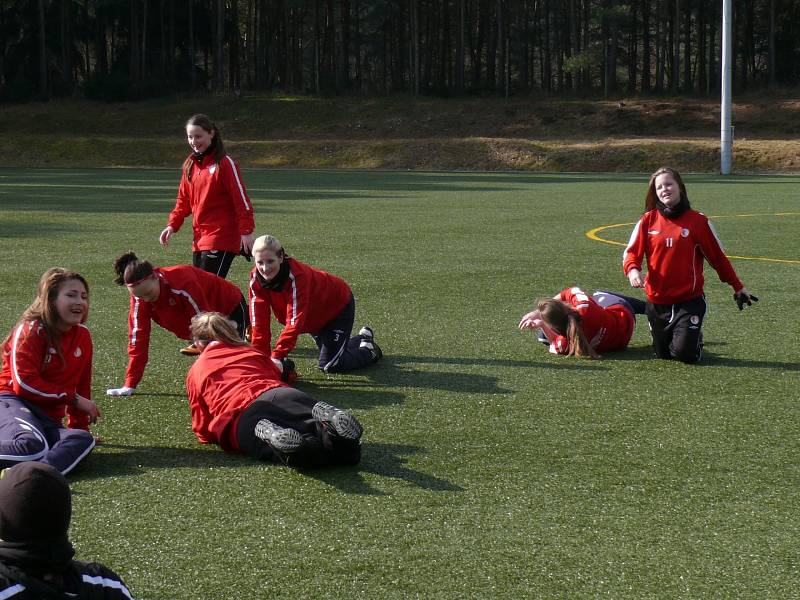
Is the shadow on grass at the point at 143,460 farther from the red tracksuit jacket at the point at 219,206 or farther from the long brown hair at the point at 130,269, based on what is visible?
the red tracksuit jacket at the point at 219,206

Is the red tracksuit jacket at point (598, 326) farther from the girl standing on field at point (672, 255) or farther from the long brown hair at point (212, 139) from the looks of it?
the long brown hair at point (212, 139)

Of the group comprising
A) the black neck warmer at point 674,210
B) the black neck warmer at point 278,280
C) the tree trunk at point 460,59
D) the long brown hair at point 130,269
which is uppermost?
the tree trunk at point 460,59

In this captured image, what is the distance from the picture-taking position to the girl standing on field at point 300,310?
753 centimetres

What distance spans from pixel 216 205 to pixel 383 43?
2813 inches

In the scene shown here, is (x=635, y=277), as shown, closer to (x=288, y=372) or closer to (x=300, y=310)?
(x=300, y=310)

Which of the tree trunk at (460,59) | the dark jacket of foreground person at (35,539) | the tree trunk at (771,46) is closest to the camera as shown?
the dark jacket of foreground person at (35,539)

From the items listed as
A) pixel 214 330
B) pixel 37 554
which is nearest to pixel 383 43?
pixel 214 330

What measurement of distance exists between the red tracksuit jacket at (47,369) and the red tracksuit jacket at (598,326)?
3968mm

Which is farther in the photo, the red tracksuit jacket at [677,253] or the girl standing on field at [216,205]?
the girl standing on field at [216,205]

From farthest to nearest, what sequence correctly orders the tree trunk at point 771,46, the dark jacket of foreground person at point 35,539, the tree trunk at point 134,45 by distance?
1. the tree trunk at point 134,45
2. the tree trunk at point 771,46
3. the dark jacket of foreground person at point 35,539

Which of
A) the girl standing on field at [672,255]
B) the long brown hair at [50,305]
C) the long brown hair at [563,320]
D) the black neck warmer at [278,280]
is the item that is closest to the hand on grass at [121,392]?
the black neck warmer at [278,280]

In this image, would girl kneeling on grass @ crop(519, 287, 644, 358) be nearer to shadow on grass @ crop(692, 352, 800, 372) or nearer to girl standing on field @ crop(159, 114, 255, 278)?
shadow on grass @ crop(692, 352, 800, 372)

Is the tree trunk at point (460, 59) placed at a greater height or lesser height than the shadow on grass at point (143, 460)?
greater

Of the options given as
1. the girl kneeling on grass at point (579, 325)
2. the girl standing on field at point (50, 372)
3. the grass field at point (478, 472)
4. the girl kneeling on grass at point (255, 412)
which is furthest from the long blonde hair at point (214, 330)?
the girl kneeling on grass at point (579, 325)
